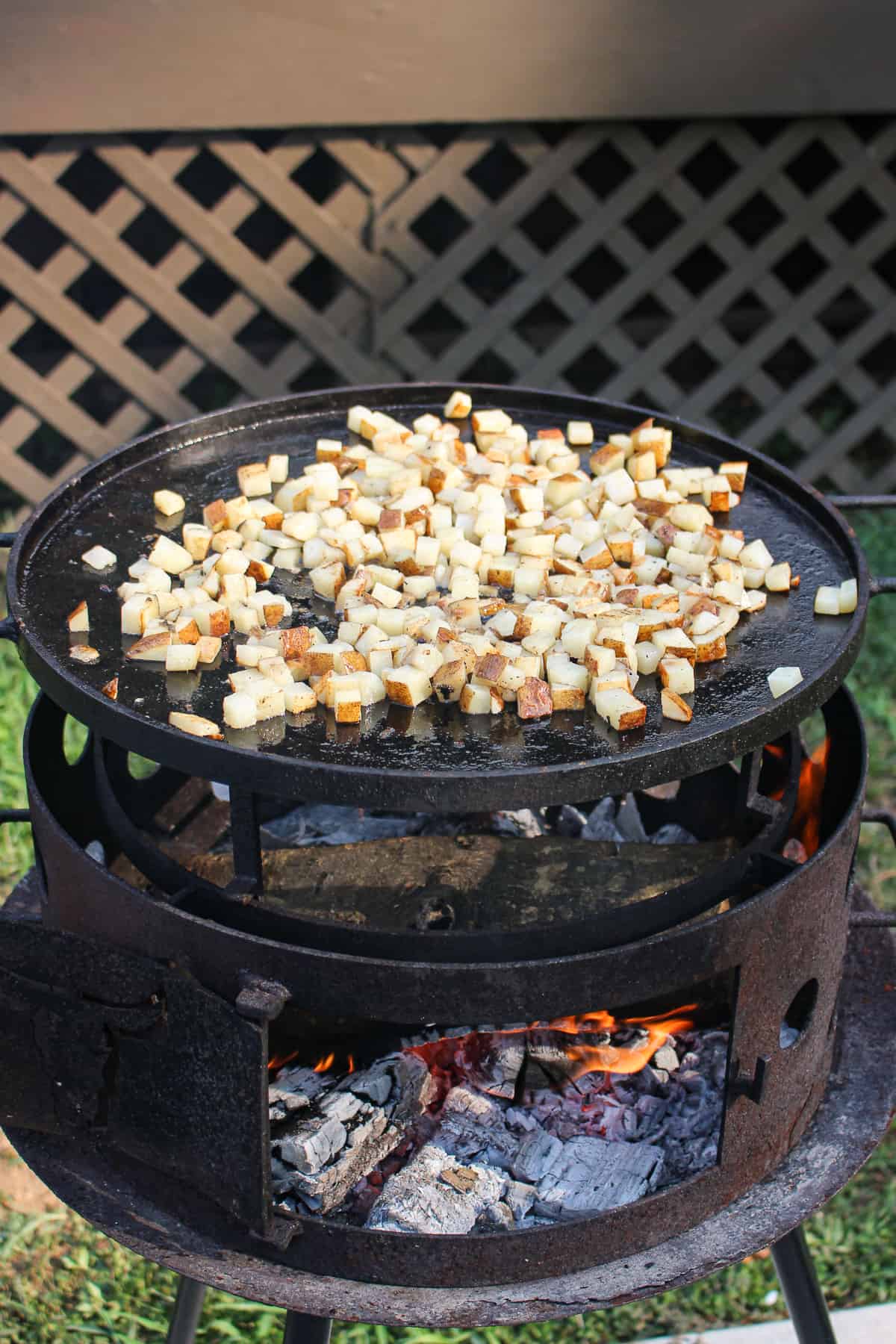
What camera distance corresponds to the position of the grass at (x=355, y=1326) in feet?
9.26

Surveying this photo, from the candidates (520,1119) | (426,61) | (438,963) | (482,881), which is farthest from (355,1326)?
(426,61)

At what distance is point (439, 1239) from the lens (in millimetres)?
1893

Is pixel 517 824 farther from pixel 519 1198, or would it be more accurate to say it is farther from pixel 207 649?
pixel 207 649

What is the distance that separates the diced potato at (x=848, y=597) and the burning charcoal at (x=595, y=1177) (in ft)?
2.94

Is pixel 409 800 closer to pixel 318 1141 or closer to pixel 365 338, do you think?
pixel 318 1141

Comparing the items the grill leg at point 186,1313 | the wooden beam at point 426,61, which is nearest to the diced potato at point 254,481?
the grill leg at point 186,1313

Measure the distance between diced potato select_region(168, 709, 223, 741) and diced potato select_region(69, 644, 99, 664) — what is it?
0.23 m

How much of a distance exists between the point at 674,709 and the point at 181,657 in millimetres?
683

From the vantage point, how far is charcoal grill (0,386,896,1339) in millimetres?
1766

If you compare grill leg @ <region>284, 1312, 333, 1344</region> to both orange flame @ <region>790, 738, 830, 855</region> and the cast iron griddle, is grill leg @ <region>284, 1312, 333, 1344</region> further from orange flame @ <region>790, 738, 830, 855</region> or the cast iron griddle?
orange flame @ <region>790, 738, 830, 855</region>

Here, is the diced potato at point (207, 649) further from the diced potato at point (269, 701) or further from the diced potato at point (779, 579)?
the diced potato at point (779, 579)

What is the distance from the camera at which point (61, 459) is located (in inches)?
226

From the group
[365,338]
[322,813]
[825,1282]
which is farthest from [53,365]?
[825,1282]

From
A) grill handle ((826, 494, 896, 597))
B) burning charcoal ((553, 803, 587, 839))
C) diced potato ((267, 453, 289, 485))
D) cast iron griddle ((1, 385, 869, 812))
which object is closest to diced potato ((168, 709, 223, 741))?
cast iron griddle ((1, 385, 869, 812))
